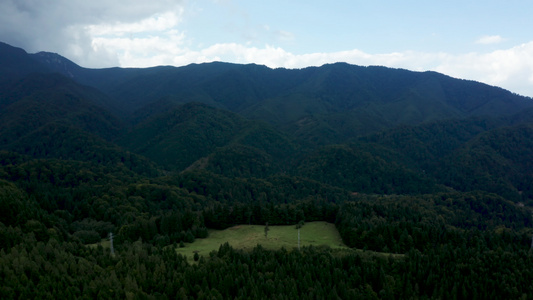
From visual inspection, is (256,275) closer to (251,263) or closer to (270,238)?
(251,263)

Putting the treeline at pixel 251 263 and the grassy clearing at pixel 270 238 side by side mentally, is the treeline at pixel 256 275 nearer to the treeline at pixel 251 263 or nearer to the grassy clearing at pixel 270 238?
the treeline at pixel 251 263

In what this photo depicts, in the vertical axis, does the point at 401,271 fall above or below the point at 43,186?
below

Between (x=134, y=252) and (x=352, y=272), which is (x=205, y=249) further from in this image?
(x=352, y=272)

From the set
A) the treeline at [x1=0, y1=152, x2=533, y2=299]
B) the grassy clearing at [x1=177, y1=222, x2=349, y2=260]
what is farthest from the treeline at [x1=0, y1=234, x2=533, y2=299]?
the grassy clearing at [x1=177, y1=222, x2=349, y2=260]

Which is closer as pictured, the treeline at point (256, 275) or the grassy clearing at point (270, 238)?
the treeline at point (256, 275)

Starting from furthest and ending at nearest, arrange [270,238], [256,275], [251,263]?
[270,238] → [251,263] → [256,275]

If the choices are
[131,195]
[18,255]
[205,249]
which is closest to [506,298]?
[205,249]

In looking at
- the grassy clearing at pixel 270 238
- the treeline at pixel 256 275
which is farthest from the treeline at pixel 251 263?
the grassy clearing at pixel 270 238

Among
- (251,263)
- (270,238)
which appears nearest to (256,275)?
(251,263)

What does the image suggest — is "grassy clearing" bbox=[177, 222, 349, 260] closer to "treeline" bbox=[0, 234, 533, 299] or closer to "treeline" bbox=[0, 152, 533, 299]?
"treeline" bbox=[0, 152, 533, 299]
